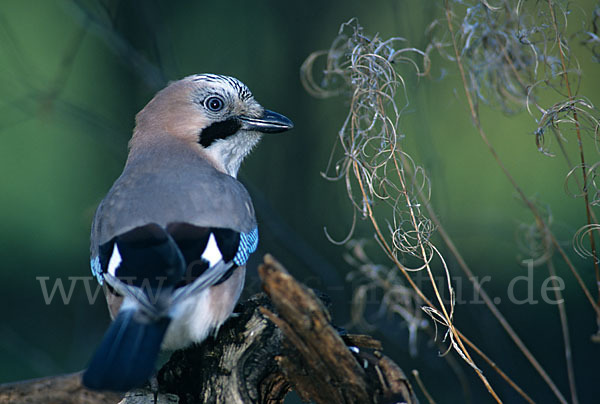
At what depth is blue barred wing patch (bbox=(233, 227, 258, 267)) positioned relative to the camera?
7.27ft

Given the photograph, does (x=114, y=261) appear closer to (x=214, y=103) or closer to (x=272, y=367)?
(x=272, y=367)

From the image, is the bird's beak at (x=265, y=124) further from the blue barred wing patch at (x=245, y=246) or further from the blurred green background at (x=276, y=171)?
the blurred green background at (x=276, y=171)

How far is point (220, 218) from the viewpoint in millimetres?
2252

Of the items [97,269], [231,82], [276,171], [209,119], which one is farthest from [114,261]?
[276,171]

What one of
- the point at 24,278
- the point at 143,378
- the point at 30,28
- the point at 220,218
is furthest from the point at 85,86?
the point at 143,378

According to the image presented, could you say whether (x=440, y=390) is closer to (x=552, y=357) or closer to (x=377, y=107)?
(x=552, y=357)

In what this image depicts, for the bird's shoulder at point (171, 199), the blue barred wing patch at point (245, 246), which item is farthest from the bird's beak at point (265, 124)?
the blue barred wing patch at point (245, 246)

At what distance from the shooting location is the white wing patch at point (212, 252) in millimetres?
2064

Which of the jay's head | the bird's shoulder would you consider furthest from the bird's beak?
the bird's shoulder

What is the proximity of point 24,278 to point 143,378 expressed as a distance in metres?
3.23

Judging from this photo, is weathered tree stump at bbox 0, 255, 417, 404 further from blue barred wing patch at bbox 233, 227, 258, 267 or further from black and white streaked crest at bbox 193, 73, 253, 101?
black and white streaked crest at bbox 193, 73, 253, 101

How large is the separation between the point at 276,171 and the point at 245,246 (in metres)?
1.98

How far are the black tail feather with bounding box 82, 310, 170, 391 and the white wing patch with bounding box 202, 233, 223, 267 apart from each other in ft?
0.74

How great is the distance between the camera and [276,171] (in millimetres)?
4250
